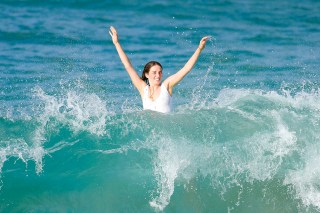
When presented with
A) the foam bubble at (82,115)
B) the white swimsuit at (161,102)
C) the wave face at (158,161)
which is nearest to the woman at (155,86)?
the white swimsuit at (161,102)

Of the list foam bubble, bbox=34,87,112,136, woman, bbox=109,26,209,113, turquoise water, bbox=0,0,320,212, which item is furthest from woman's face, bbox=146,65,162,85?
foam bubble, bbox=34,87,112,136

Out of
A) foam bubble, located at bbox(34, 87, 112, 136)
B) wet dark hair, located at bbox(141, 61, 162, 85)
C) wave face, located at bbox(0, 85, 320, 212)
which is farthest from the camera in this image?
wet dark hair, located at bbox(141, 61, 162, 85)

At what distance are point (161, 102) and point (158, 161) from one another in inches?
45.8

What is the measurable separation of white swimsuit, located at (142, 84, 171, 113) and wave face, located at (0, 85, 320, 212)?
15 centimetres

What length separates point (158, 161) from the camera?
27.8 ft

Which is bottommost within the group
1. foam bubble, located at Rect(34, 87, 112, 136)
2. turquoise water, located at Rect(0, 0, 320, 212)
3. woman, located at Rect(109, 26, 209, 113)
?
turquoise water, located at Rect(0, 0, 320, 212)

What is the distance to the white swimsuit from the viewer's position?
369 inches

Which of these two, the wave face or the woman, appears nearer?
the wave face

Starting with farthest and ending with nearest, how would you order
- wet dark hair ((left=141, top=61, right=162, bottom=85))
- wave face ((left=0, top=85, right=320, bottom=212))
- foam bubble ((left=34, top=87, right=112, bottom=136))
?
wet dark hair ((left=141, top=61, right=162, bottom=85)), foam bubble ((left=34, top=87, right=112, bottom=136)), wave face ((left=0, top=85, right=320, bottom=212))

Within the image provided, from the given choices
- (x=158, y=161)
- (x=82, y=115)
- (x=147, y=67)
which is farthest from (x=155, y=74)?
(x=158, y=161)

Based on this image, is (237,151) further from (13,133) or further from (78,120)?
(13,133)

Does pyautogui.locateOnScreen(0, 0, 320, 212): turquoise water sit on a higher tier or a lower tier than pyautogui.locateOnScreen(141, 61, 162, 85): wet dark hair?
lower

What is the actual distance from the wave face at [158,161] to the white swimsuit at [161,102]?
0.15m

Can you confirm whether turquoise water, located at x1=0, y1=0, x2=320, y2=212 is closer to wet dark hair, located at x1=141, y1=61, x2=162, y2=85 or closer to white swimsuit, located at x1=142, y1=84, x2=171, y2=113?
white swimsuit, located at x1=142, y1=84, x2=171, y2=113
